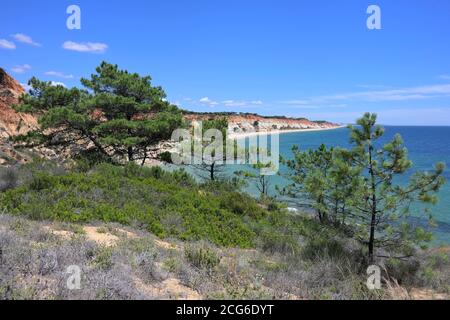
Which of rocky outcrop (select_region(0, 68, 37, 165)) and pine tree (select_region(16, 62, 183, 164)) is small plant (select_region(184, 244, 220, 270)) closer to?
pine tree (select_region(16, 62, 183, 164))

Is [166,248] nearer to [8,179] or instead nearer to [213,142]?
[8,179]

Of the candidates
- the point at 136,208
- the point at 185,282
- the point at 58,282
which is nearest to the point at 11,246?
the point at 58,282

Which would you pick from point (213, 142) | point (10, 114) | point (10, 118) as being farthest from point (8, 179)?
point (10, 114)

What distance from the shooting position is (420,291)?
791cm

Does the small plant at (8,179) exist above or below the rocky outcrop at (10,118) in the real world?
below

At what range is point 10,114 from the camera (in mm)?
29750

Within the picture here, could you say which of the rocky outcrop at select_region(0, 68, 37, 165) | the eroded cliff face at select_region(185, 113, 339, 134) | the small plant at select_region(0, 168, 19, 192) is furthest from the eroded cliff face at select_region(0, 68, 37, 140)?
the eroded cliff face at select_region(185, 113, 339, 134)

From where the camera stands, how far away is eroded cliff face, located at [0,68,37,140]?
27484 mm

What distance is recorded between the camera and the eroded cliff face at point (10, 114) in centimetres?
2748

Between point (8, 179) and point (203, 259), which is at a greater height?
point (8, 179)

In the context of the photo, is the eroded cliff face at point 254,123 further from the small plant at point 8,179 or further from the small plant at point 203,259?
the small plant at point 203,259

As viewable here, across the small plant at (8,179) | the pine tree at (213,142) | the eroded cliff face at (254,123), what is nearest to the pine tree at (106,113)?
the pine tree at (213,142)
